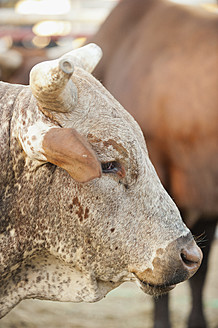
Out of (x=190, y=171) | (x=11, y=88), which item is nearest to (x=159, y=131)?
(x=190, y=171)

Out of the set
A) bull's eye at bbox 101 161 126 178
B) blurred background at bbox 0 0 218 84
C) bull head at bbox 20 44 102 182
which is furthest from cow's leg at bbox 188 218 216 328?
bull head at bbox 20 44 102 182

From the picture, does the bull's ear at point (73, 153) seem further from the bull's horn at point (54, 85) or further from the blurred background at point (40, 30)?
the blurred background at point (40, 30)

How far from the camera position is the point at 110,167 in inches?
86.5

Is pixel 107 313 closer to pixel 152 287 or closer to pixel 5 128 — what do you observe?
pixel 152 287

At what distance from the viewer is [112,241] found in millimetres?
2221

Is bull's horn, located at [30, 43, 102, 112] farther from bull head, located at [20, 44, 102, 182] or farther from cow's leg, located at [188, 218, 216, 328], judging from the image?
cow's leg, located at [188, 218, 216, 328]

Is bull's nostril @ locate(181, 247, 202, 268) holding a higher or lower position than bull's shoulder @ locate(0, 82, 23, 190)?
lower

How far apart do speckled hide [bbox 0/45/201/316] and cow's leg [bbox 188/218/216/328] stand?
212 cm

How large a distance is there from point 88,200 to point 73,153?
260mm

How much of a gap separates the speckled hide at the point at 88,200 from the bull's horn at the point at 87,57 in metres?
0.25

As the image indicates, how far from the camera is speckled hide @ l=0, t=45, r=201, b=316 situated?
218 cm

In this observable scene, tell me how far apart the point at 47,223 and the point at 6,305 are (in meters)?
0.43

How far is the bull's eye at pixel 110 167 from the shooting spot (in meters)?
2.19

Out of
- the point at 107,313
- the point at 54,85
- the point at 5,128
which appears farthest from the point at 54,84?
the point at 107,313
